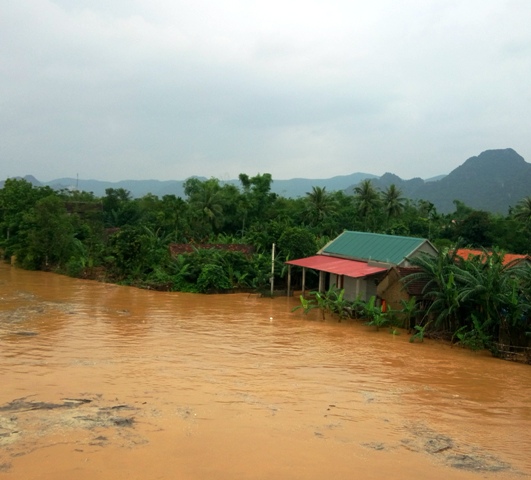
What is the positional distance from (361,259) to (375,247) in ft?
2.17

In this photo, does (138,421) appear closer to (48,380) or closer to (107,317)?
(48,380)

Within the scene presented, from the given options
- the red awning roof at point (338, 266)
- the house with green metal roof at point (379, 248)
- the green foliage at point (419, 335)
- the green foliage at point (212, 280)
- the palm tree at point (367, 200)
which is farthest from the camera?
the palm tree at point (367, 200)

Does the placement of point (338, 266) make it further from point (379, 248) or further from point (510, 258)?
point (510, 258)

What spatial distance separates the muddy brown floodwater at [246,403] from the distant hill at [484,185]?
3130 inches

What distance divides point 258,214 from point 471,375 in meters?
26.2

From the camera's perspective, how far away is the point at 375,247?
19984 mm

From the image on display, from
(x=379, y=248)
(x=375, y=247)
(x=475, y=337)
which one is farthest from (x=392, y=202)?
(x=475, y=337)

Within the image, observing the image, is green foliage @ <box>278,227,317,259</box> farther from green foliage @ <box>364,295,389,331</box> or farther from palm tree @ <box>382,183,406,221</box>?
palm tree @ <box>382,183,406,221</box>

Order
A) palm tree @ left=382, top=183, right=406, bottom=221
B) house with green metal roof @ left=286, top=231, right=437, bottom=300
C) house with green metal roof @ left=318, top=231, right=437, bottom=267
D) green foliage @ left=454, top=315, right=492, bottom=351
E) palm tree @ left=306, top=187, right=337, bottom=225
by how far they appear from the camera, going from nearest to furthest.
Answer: green foliage @ left=454, top=315, right=492, bottom=351, house with green metal roof @ left=286, top=231, right=437, bottom=300, house with green metal roof @ left=318, top=231, right=437, bottom=267, palm tree @ left=306, top=187, right=337, bottom=225, palm tree @ left=382, top=183, right=406, bottom=221

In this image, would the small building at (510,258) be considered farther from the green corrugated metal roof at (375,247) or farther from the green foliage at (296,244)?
the green foliage at (296,244)

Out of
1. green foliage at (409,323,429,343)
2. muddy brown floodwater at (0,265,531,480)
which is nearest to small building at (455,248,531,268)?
green foliage at (409,323,429,343)

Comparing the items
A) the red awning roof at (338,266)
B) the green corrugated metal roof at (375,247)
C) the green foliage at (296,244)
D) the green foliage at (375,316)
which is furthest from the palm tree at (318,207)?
the green foliage at (375,316)

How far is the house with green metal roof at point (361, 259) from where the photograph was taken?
1819 centimetres

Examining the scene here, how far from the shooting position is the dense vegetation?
14375mm
